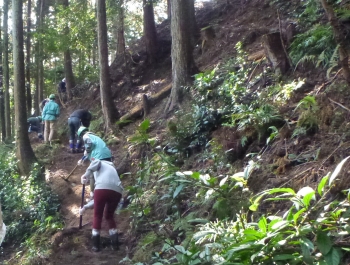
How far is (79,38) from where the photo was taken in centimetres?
1900

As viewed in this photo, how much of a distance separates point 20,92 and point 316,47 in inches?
377

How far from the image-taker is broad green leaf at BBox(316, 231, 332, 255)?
3486mm

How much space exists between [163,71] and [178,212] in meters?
12.0

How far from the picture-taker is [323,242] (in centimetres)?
354

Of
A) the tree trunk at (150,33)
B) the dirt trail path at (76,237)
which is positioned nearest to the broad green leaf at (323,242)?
the dirt trail path at (76,237)

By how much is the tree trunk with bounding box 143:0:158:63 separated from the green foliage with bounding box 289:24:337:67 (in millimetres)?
10740

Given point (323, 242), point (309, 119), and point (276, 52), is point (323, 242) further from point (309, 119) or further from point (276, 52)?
point (276, 52)

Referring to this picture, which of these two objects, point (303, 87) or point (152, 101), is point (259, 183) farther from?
point (152, 101)

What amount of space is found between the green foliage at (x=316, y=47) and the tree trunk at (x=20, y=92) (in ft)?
28.7

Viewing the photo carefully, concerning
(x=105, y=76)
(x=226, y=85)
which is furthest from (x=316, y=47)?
(x=105, y=76)

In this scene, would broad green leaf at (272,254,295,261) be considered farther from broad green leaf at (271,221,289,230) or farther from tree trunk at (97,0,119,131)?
tree trunk at (97,0,119,131)

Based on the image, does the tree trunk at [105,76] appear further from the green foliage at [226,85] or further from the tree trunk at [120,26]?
the green foliage at [226,85]

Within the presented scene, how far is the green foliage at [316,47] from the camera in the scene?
842cm

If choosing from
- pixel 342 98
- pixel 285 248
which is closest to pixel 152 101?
pixel 342 98
